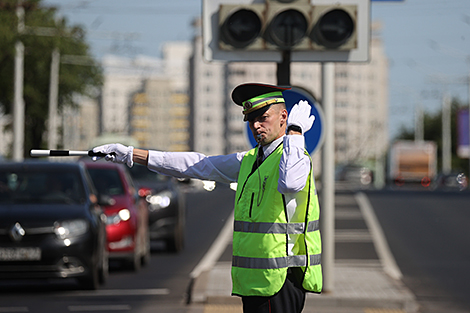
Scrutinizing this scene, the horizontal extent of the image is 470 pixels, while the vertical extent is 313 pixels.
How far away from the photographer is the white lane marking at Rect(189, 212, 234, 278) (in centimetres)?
1579

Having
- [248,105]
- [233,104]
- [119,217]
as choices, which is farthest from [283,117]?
[233,104]

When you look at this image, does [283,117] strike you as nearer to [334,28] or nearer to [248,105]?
[248,105]

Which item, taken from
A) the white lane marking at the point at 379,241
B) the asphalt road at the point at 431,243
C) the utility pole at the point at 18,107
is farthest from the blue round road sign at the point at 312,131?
the utility pole at the point at 18,107

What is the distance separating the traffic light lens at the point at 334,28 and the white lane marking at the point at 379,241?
5988 mm

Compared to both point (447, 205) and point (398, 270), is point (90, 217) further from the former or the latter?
point (447, 205)

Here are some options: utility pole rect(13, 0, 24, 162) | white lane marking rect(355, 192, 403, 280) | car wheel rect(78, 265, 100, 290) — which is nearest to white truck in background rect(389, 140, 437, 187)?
white lane marking rect(355, 192, 403, 280)

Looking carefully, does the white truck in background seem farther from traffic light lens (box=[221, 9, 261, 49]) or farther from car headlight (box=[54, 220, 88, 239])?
traffic light lens (box=[221, 9, 261, 49])

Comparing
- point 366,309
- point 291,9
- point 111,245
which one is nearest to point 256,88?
point 291,9

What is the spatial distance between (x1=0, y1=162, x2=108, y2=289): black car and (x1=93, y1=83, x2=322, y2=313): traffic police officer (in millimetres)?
7066

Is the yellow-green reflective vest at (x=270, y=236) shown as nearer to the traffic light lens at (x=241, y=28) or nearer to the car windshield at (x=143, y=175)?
the traffic light lens at (x=241, y=28)

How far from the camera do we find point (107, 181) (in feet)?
53.8

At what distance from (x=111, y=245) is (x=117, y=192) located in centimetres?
97

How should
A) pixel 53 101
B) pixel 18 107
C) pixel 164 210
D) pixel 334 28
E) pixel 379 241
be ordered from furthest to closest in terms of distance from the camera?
pixel 53 101
pixel 18 107
pixel 379 241
pixel 164 210
pixel 334 28

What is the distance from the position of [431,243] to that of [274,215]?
17585 mm
